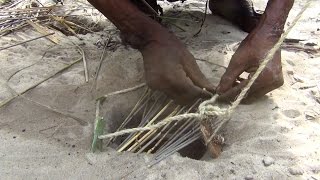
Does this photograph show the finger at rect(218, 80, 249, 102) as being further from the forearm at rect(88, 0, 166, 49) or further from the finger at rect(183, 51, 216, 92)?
the forearm at rect(88, 0, 166, 49)

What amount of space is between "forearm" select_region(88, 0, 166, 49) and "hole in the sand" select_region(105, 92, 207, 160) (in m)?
0.28

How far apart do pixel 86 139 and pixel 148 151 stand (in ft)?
0.78

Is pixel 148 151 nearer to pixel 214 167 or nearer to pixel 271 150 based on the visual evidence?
pixel 214 167

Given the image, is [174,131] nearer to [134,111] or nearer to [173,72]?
[134,111]

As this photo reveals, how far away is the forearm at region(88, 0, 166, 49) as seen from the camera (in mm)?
1729

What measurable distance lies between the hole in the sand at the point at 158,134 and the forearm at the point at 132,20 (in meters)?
0.28

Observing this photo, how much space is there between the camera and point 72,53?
233 cm

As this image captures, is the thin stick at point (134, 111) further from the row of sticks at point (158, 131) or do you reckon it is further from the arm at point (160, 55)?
the arm at point (160, 55)

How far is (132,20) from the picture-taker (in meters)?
1.74

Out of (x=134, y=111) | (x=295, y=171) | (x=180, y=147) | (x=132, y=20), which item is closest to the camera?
(x=295, y=171)

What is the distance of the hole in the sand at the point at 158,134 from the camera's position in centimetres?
164

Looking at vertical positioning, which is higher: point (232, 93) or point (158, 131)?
point (232, 93)

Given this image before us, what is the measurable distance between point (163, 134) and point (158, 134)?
0.25 feet

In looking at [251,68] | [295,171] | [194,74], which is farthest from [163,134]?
[295,171]
